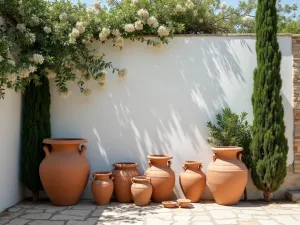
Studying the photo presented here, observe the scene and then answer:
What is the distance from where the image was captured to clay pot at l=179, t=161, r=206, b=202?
5.02m

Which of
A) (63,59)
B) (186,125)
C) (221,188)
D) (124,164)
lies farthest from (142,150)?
(63,59)

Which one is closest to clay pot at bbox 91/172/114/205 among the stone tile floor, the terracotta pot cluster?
the terracotta pot cluster

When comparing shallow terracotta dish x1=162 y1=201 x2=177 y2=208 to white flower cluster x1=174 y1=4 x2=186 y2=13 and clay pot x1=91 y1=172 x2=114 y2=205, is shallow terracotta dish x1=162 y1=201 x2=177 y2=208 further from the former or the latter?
white flower cluster x1=174 y1=4 x2=186 y2=13

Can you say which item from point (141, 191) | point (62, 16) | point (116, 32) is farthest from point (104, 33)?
point (141, 191)

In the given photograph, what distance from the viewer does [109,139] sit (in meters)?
5.50

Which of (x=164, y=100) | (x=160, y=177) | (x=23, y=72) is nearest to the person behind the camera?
(x=23, y=72)

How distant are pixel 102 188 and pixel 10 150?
1367mm

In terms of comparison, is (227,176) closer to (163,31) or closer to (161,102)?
(161,102)

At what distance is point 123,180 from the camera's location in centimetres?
505

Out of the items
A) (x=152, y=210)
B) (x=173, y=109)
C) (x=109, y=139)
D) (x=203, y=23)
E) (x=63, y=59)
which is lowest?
(x=152, y=210)

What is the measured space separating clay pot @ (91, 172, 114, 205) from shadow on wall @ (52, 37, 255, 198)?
486 millimetres

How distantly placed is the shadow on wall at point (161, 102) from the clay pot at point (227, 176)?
43 cm

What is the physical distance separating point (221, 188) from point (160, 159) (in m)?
0.93

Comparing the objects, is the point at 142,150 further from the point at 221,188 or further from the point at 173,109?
the point at 221,188
